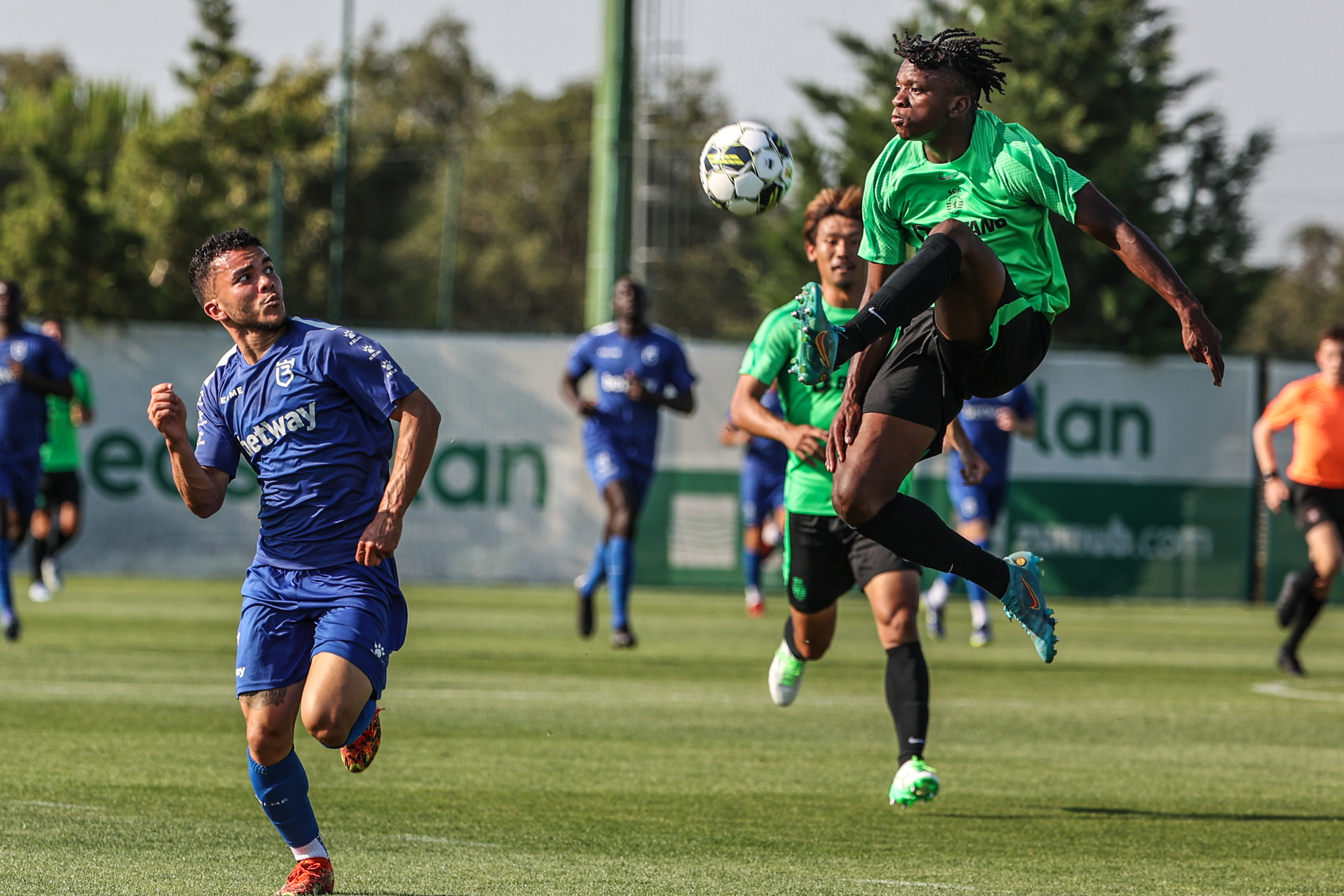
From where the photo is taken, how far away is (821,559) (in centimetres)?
724

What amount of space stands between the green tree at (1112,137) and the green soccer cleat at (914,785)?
18.0 meters

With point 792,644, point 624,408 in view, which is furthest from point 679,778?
point 624,408

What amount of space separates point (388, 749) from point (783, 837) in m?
2.50

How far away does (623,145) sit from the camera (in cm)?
2002

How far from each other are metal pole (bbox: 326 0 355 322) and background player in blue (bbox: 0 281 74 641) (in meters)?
9.51

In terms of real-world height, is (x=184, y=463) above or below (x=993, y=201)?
below

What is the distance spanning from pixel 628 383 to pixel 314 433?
788cm

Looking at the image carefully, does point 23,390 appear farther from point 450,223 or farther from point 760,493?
point 450,223

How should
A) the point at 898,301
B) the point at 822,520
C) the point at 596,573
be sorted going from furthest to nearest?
the point at 596,573 < the point at 822,520 < the point at 898,301

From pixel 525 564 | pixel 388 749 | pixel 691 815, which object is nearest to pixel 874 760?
pixel 691 815

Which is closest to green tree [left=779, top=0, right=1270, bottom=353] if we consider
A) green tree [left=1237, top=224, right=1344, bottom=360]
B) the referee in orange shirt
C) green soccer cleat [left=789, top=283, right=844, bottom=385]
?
green tree [left=1237, top=224, right=1344, bottom=360]

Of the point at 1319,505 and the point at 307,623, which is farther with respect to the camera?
the point at 1319,505

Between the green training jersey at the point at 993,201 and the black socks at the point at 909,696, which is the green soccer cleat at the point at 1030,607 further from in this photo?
the green training jersey at the point at 993,201

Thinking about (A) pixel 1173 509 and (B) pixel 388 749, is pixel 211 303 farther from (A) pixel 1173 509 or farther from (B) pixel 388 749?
(A) pixel 1173 509
